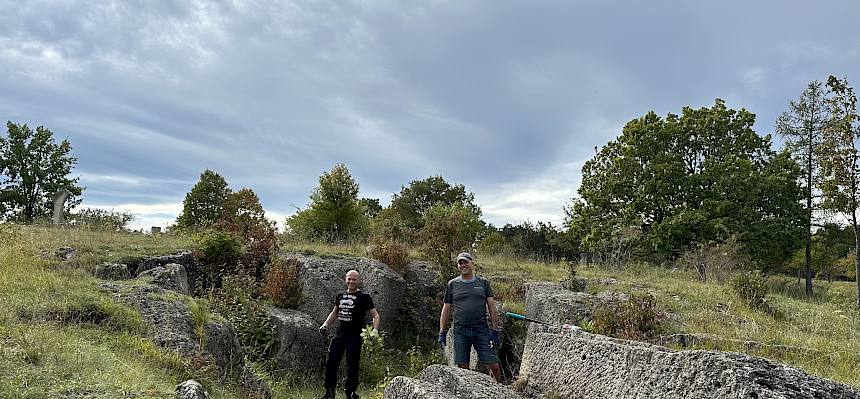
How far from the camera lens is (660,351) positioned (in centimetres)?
410

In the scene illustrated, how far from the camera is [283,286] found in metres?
11.5

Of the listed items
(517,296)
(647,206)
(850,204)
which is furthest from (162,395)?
(647,206)

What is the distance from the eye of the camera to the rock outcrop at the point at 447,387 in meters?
4.38

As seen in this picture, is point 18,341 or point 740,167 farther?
point 740,167

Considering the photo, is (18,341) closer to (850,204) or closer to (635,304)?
(635,304)

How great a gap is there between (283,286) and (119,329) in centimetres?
564

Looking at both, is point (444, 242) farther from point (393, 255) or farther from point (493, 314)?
point (493, 314)

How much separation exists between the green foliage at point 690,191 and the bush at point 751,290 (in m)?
11.2

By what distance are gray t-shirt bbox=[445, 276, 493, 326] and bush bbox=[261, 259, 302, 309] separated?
5.54 meters

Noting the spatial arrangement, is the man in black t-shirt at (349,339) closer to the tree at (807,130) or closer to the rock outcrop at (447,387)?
the rock outcrop at (447,387)

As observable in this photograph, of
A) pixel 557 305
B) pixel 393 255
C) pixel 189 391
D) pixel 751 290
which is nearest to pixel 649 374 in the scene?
pixel 189 391

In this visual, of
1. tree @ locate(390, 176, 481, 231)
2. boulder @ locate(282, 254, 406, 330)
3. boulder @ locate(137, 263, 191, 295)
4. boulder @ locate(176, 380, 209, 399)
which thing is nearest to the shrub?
boulder @ locate(282, 254, 406, 330)

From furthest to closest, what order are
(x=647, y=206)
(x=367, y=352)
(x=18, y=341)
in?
1. (x=647, y=206)
2. (x=367, y=352)
3. (x=18, y=341)

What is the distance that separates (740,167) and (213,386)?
2549 cm
